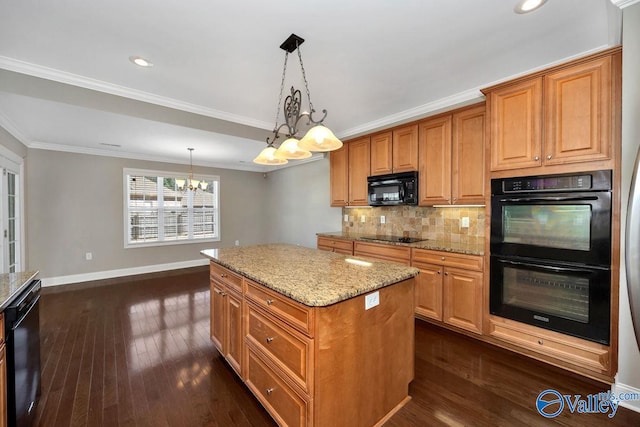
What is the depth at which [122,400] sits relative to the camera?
1816mm

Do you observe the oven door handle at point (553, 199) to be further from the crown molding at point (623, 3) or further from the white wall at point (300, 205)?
the white wall at point (300, 205)

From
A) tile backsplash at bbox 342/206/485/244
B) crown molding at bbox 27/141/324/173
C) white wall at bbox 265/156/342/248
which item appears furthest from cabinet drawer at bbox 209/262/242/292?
crown molding at bbox 27/141/324/173

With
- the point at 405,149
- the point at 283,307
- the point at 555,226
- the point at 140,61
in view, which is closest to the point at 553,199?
the point at 555,226

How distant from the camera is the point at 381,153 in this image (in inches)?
142

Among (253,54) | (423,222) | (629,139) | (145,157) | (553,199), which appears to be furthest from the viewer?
(145,157)

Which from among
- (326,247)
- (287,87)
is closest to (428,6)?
(287,87)

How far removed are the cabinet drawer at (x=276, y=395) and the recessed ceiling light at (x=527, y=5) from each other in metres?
2.65

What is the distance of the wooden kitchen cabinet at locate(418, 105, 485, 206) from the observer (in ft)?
8.86

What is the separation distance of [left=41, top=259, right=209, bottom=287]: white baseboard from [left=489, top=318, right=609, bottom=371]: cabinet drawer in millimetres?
5824

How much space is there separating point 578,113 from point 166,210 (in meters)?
6.61

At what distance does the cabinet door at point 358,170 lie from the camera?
12.6 feet

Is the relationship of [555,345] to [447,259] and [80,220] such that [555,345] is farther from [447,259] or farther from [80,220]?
[80,220]

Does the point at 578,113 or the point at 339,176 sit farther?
the point at 339,176

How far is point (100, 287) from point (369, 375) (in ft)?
16.4
